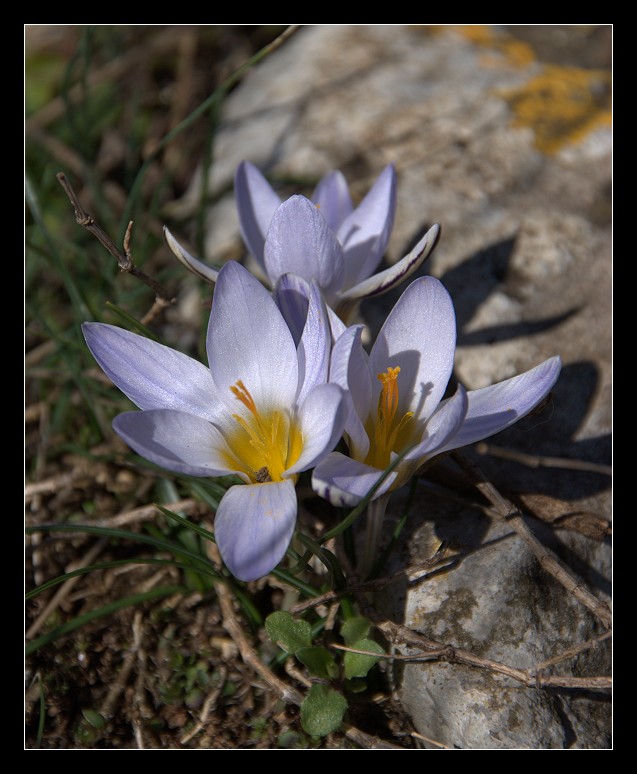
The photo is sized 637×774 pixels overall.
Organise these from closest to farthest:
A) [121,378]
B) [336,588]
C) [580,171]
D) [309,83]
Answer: [121,378] < [336,588] < [580,171] < [309,83]

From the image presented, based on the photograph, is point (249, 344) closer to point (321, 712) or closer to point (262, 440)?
point (262, 440)

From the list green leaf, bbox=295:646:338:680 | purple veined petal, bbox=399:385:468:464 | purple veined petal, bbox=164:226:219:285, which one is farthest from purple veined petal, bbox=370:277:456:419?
green leaf, bbox=295:646:338:680

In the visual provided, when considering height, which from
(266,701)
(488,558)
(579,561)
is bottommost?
(266,701)

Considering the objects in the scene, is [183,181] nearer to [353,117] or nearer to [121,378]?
[353,117]

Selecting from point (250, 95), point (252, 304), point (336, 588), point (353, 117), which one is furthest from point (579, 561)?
point (250, 95)

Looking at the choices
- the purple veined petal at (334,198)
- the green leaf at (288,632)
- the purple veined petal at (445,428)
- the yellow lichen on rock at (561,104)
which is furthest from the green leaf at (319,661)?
the yellow lichen on rock at (561,104)

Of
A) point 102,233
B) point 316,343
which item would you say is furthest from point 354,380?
point 102,233

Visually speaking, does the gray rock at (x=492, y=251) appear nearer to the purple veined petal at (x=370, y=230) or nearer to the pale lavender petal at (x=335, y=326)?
the purple veined petal at (x=370, y=230)
